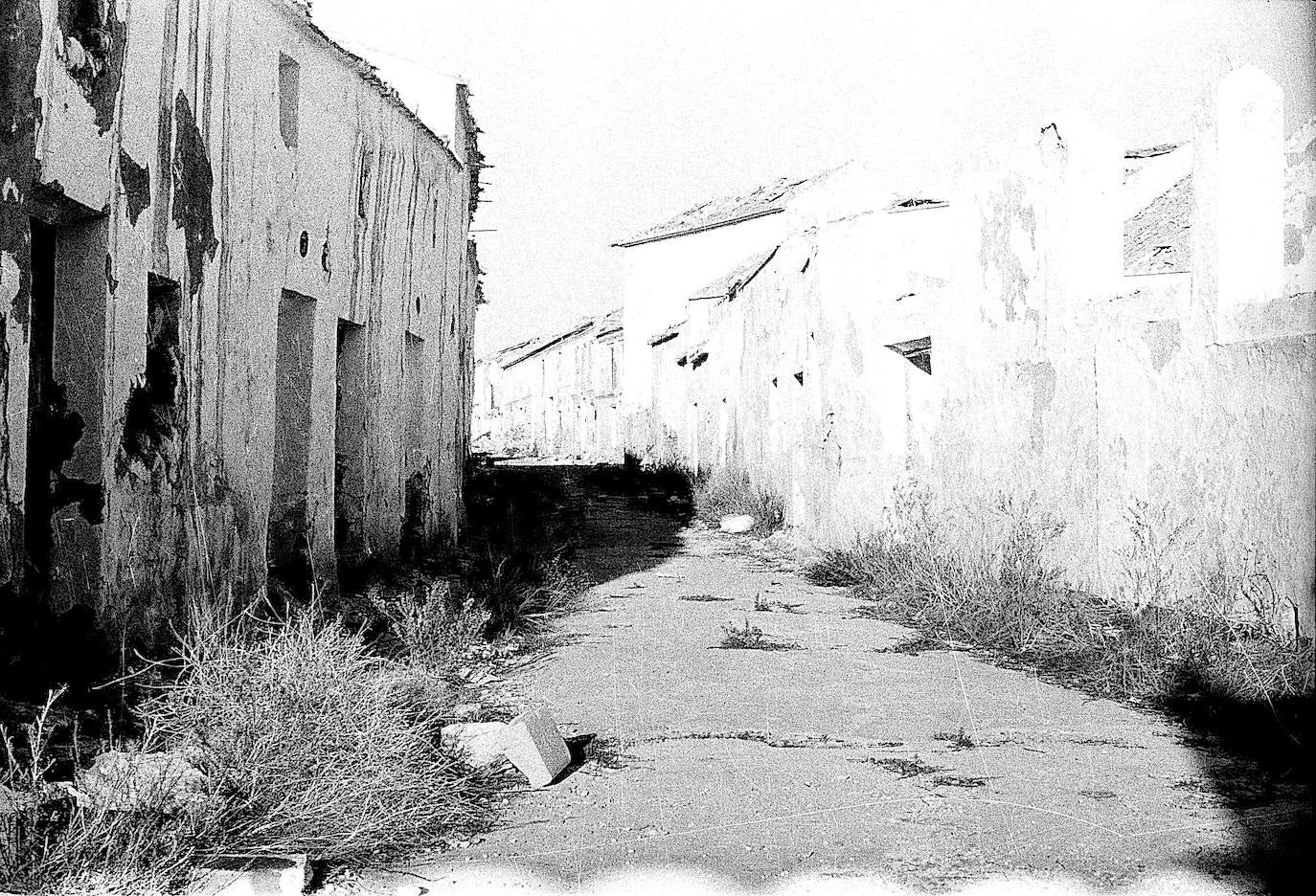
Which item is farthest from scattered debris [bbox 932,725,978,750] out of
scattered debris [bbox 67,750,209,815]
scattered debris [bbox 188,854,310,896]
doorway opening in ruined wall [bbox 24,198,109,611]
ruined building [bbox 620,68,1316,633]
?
doorway opening in ruined wall [bbox 24,198,109,611]

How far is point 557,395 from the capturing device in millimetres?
51188

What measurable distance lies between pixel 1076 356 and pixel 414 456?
6.82 meters

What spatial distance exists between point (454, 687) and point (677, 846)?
8.23 ft

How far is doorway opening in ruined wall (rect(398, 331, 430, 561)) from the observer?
12.7m

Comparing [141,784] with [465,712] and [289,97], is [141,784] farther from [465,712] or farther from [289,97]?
[289,97]

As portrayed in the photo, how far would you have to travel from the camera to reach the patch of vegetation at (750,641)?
8.49 metres

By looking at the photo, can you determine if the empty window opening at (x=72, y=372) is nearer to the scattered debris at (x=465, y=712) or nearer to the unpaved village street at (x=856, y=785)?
the scattered debris at (x=465, y=712)

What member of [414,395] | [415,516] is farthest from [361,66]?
[415,516]

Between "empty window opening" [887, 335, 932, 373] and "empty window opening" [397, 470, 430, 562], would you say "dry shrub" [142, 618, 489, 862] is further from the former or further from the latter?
"empty window opening" [887, 335, 932, 373]

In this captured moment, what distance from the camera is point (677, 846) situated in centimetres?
432

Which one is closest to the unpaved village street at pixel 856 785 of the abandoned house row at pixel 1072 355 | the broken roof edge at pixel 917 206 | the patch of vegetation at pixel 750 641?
the patch of vegetation at pixel 750 641

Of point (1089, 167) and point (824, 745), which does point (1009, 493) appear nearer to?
point (1089, 167)

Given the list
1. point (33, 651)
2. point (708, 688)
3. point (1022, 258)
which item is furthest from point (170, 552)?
point (1022, 258)

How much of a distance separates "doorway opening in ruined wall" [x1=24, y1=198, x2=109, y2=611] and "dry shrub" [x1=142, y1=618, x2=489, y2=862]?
1136 millimetres
